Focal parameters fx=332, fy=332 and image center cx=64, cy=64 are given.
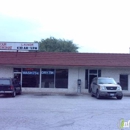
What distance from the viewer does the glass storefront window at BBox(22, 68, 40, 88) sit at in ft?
112

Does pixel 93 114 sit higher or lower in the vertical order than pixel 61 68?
lower

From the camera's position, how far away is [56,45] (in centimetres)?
7256

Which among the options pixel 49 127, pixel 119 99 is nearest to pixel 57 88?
pixel 119 99

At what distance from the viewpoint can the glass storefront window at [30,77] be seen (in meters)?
34.2

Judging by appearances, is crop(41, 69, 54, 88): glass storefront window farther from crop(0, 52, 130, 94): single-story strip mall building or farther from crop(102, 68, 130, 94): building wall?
crop(102, 68, 130, 94): building wall

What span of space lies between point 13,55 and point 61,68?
5241 mm

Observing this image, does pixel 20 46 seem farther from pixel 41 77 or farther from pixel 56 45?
pixel 56 45

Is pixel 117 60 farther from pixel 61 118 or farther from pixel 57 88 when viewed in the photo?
pixel 61 118

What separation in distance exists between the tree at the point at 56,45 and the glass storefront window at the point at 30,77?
37295mm

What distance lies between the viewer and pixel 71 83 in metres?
34.2

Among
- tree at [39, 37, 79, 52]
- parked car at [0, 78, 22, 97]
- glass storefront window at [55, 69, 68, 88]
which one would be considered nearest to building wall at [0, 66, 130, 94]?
glass storefront window at [55, 69, 68, 88]

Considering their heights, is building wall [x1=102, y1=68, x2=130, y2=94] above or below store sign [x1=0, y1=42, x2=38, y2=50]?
below

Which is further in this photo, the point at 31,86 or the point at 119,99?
the point at 31,86

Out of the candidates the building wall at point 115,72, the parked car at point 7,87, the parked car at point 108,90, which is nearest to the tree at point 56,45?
the building wall at point 115,72
